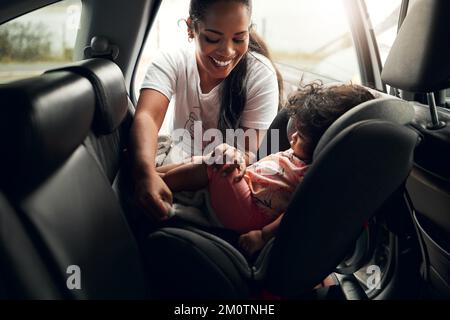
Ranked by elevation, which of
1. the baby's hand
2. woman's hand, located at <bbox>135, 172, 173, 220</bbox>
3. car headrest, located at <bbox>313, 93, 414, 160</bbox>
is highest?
car headrest, located at <bbox>313, 93, 414, 160</bbox>

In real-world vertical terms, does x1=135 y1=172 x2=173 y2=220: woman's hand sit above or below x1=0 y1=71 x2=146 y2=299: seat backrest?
below

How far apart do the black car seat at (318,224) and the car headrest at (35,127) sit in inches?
14.1

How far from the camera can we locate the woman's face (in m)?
1.25

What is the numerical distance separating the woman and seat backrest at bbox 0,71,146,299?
1.10 ft

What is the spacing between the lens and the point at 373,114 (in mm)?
993

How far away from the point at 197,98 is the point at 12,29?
1.75 feet

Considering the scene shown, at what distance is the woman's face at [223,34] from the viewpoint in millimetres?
1251

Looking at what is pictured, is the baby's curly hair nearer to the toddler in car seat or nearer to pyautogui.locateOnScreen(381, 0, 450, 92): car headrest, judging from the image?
the toddler in car seat

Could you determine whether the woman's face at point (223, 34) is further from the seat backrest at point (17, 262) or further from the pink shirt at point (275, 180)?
the seat backrest at point (17, 262)

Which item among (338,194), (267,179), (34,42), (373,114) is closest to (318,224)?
(338,194)

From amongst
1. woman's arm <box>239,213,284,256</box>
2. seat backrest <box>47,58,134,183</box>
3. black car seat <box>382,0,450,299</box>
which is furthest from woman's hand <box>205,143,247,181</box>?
black car seat <box>382,0,450,299</box>

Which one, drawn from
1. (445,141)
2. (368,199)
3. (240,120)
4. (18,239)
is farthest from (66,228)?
(445,141)

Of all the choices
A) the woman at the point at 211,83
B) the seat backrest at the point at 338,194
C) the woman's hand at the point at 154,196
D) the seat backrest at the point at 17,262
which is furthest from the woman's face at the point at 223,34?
the seat backrest at the point at 17,262

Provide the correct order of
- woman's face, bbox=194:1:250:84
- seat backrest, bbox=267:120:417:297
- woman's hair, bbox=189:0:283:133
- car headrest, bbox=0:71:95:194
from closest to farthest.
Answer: car headrest, bbox=0:71:95:194
seat backrest, bbox=267:120:417:297
woman's face, bbox=194:1:250:84
woman's hair, bbox=189:0:283:133
